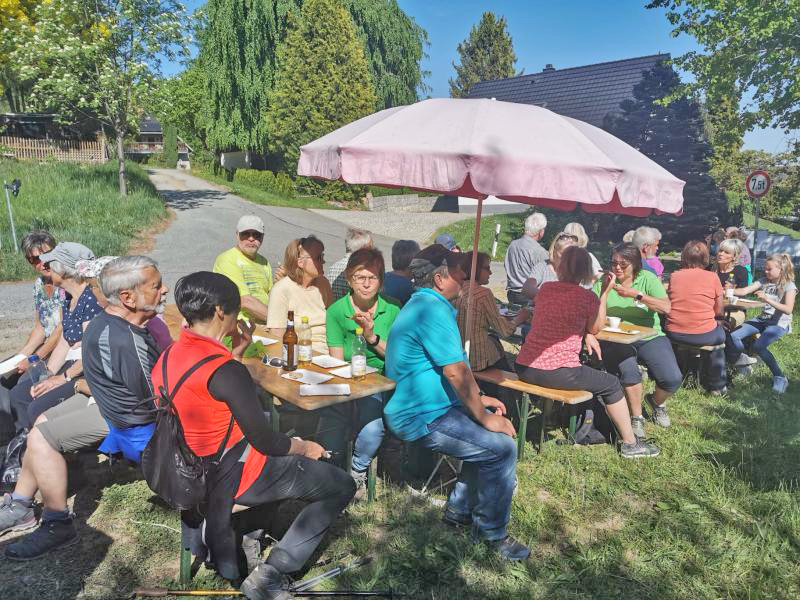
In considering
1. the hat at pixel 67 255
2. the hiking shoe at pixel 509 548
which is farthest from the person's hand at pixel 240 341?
the hiking shoe at pixel 509 548

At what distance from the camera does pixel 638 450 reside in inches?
188

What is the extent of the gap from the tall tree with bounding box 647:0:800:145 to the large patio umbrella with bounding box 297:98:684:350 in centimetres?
1603

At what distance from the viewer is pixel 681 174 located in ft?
59.5

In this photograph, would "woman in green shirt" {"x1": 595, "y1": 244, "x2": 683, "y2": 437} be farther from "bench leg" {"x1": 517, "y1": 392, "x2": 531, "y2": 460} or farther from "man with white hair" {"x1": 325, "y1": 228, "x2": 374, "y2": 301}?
"man with white hair" {"x1": 325, "y1": 228, "x2": 374, "y2": 301}

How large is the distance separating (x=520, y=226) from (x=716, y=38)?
852 cm

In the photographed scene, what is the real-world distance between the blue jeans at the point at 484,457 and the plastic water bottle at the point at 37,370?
9.62 ft

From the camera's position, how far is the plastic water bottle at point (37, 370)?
172 inches

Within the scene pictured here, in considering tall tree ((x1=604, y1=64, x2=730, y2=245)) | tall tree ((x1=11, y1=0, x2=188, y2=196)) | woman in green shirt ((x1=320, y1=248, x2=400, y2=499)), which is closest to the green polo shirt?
woman in green shirt ((x1=320, y1=248, x2=400, y2=499))

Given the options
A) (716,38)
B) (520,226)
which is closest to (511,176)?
(716,38)

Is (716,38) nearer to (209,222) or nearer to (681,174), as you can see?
(681,174)

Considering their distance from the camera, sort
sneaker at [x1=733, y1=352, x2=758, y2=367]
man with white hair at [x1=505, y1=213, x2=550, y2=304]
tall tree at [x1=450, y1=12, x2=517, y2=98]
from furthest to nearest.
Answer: tall tree at [x1=450, y1=12, x2=517, y2=98], sneaker at [x1=733, y1=352, x2=758, y2=367], man with white hair at [x1=505, y1=213, x2=550, y2=304]

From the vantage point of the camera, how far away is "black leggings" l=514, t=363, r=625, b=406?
4500 millimetres

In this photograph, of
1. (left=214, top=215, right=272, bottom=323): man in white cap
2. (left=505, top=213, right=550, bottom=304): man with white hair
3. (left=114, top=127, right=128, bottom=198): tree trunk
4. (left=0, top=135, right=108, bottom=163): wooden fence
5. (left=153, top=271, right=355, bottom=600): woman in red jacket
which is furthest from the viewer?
(left=0, top=135, right=108, bottom=163): wooden fence

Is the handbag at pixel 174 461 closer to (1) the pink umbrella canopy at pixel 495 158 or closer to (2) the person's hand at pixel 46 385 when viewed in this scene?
(1) the pink umbrella canopy at pixel 495 158
